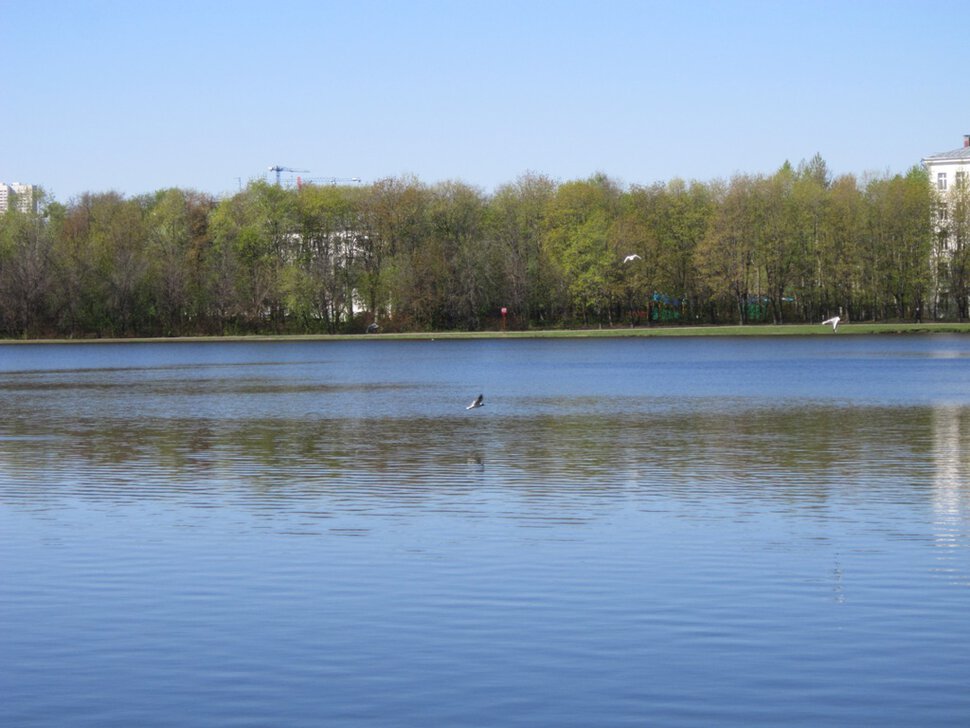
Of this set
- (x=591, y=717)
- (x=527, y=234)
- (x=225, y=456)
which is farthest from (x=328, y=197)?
(x=591, y=717)

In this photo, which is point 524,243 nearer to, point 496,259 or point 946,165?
point 496,259

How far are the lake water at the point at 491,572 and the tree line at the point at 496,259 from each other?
3585 inches

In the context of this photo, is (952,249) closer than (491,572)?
No

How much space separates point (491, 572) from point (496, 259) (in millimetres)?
118760

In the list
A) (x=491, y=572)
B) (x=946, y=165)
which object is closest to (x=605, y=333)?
(x=946, y=165)

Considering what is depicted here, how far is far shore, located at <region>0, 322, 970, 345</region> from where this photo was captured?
121562 mm

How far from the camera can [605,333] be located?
→ 131 m

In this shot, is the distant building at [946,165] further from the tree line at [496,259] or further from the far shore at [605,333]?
the far shore at [605,333]

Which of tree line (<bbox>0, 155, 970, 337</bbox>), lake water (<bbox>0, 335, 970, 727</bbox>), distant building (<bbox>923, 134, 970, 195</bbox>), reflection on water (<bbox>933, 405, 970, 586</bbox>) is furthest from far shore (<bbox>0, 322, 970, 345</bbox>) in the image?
reflection on water (<bbox>933, 405, 970, 586</bbox>)

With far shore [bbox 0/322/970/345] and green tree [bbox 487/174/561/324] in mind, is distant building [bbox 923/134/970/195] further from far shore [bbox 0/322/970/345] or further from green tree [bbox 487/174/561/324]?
green tree [bbox 487/174/561/324]

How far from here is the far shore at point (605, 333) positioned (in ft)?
399

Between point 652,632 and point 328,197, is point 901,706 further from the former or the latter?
point 328,197

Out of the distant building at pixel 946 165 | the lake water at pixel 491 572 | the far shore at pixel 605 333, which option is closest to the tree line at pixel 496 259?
the far shore at pixel 605 333

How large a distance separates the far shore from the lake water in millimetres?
83245
